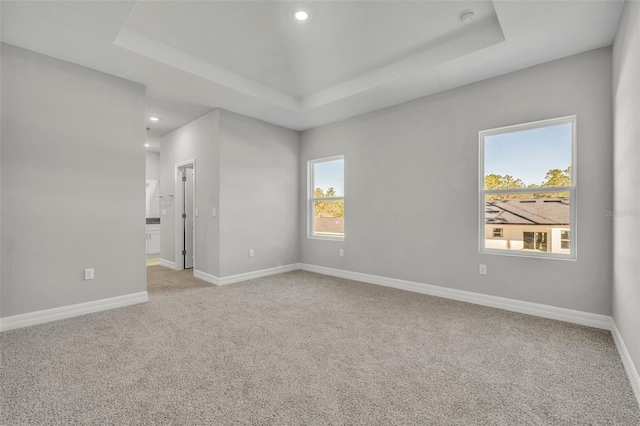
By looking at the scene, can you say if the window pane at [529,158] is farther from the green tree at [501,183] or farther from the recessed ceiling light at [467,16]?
the recessed ceiling light at [467,16]

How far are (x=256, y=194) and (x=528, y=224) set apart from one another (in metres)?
3.85

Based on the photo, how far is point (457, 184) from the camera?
3.82 metres

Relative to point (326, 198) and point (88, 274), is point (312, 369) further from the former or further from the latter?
point (326, 198)

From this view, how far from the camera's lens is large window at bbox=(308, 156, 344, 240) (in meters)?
5.25

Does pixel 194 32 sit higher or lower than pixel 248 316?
higher

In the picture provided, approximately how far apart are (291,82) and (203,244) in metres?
2.87

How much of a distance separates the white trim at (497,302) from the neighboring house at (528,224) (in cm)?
60

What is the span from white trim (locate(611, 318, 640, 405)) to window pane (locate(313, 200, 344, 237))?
344 cm

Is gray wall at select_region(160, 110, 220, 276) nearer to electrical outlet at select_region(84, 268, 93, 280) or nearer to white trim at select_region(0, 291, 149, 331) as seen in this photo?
white trim at select_region(0, 291, 149, 331)

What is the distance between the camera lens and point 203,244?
4918 mm

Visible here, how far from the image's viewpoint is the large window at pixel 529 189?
123 inches

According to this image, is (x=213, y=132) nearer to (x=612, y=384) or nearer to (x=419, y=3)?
(x=419, y=3)

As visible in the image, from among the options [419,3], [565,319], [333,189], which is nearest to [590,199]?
[565,319]

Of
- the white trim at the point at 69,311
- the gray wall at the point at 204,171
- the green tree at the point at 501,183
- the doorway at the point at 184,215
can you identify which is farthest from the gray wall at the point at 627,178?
the doorway at the point at 184,215
